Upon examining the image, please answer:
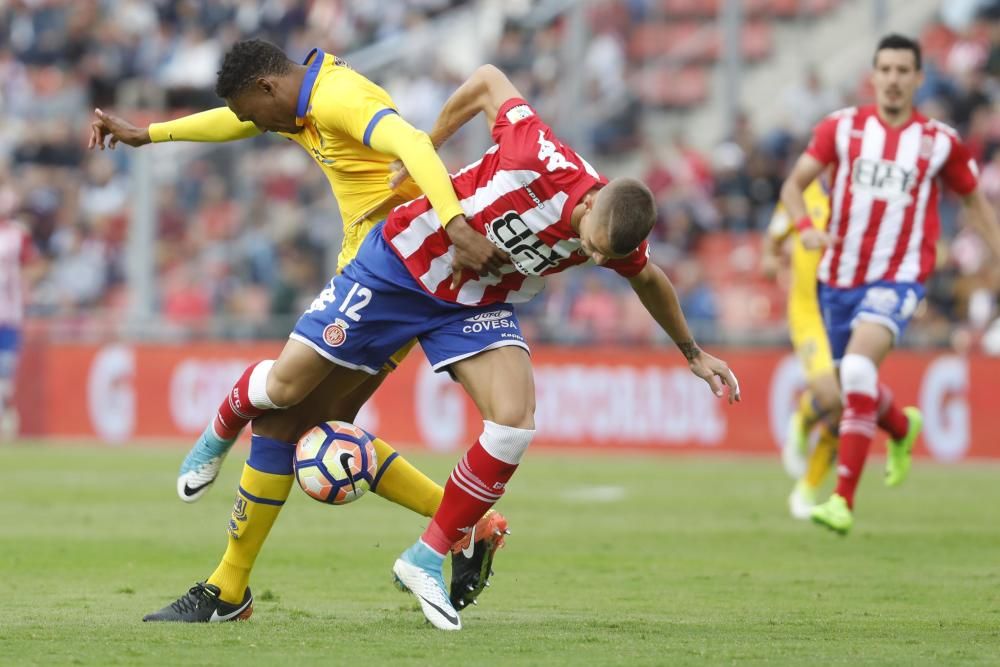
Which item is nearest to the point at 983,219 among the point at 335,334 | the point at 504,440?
the point at 504,440

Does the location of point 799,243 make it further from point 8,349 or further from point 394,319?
point 8,349

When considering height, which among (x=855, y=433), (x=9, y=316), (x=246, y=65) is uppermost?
(x=246, y=65)

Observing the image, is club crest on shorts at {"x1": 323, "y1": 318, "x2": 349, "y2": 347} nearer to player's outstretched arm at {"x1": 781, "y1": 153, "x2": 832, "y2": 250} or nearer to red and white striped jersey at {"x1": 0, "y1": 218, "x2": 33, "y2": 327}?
player's outstretched arm at {"x1": 781, "y1": 153, "x2": 832, "y2": 250}

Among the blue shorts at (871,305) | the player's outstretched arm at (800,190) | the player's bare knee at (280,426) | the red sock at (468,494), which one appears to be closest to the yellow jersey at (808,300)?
the blue shorts at (871,305)

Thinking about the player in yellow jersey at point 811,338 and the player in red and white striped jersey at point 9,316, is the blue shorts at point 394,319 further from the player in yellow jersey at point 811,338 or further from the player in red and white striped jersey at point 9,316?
the player in red and white striped jersey at point 9,316

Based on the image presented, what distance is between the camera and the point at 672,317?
22.8 ft

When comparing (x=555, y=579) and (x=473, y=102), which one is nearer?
(x=473, y=102)

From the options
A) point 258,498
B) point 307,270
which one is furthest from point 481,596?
point 307,270

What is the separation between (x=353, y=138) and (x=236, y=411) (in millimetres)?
1186

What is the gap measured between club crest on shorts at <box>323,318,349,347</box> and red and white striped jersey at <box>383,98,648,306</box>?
35 centimetres

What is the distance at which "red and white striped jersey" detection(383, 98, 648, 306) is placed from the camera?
21.7 ft

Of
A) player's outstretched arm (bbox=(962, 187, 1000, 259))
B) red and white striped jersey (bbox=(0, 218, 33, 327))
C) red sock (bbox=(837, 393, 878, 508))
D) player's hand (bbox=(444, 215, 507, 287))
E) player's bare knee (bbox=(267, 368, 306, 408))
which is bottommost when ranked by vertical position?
red and white striped jersey (bbox=(0, 218, 33, 327))

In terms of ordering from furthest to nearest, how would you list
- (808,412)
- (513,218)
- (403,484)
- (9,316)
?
1. (9,316)
2. (808,412)
3. (403,484)
4. (513,218)

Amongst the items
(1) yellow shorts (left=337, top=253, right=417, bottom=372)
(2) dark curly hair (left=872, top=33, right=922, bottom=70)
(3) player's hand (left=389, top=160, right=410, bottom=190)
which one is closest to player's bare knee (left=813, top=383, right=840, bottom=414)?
(2) dark curly hair (left=872, top=33, right=922, bottom=70)
